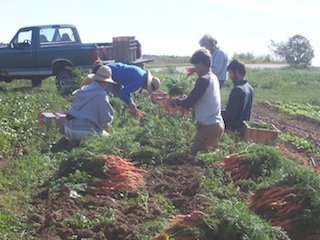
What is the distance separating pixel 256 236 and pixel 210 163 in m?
3.14

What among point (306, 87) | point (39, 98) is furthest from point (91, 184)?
point (306, 87)

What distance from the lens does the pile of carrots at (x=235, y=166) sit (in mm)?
7098

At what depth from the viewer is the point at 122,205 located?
6.32 metres

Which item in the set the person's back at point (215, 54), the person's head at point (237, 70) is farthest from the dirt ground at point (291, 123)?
the person's head at point (237, 70)

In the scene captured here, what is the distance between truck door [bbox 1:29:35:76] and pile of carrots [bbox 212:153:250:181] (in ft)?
39.4

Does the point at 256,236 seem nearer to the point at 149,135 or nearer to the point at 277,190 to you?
the point at 277,190

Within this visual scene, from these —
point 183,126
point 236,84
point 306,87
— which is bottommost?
point 306,87

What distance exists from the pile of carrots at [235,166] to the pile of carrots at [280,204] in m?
1.12

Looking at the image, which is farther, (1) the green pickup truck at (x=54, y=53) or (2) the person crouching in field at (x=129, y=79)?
(1) the green pickup truck at (x=54, y=53)

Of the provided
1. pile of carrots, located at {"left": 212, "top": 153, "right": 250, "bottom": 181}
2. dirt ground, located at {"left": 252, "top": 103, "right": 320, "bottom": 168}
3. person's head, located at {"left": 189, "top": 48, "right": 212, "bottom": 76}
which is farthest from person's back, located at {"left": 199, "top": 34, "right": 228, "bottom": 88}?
pile of carrots, located at {"left": 212, "top": 153, "right": 250, "bottom": 181}

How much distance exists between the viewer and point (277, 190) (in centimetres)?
588

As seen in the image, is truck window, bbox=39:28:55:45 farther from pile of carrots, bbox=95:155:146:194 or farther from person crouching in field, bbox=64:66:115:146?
pile of carrots, bbox=95:155:146:194

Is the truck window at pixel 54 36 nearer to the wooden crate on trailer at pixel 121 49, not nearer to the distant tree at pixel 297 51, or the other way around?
the wooden crate on trailer at pixel 121 49

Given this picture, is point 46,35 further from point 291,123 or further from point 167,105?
point 167,105
